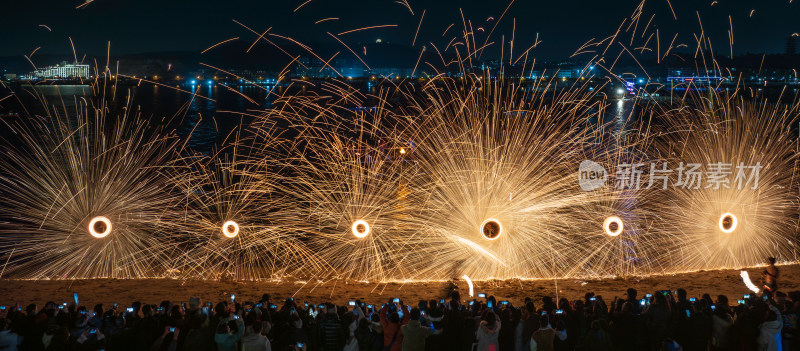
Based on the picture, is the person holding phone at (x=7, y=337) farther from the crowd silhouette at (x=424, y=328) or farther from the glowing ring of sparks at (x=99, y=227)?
the glowing ring of sparks at (x=99, y=227)

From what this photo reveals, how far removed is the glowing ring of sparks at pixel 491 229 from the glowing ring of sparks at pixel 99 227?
7.88 m

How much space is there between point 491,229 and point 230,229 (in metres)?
5.96

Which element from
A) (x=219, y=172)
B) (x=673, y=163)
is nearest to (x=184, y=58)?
(x=219, y=172)

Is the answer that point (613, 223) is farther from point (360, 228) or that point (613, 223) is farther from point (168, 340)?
point (168, 340)

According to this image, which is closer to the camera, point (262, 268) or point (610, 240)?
point (262, 268)

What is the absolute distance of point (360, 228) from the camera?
13586 mm

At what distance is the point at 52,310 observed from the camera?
7.58 m

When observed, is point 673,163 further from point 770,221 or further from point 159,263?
point 159,263

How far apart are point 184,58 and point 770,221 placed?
617 feet

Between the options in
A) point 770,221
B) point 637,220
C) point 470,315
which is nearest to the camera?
point 470,315

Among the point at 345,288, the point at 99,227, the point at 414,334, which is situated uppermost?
the point at 99,227

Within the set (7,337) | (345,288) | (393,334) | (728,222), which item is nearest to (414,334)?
(393,334)

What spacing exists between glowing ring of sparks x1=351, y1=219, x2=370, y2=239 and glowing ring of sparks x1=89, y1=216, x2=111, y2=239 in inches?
204

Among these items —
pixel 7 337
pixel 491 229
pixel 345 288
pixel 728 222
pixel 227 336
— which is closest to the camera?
pixel 227 336
